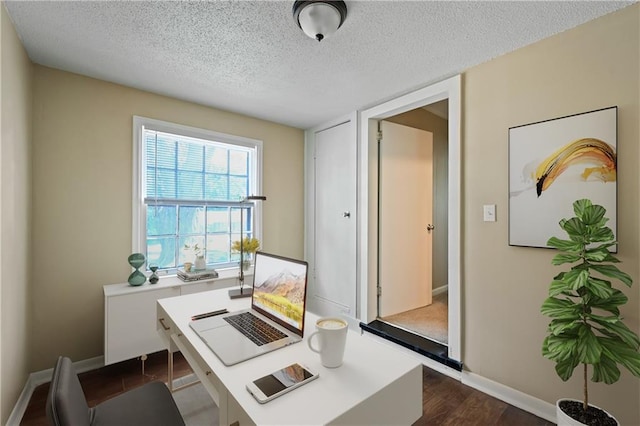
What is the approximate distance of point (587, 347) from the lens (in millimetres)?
1436

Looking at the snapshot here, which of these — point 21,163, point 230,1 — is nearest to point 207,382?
point 230,1

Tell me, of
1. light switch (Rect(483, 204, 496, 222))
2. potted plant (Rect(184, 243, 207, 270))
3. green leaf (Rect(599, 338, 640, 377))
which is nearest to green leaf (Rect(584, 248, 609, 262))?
green leaf (Rect(599, 338, 640, 377))

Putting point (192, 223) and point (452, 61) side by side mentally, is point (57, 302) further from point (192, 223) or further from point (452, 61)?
point (452, 61)

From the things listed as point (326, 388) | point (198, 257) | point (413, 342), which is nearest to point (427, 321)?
point (413, 342)

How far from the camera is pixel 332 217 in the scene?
363 centimetres

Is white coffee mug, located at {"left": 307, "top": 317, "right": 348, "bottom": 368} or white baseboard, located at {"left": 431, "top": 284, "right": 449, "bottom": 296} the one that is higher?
white coffee mug, located at {"left": 307, "top": 317, "right": 348, "bottom": 368}

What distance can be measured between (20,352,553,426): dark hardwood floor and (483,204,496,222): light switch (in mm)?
1300

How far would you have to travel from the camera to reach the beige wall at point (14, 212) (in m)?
1.60

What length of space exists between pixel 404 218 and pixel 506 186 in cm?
140

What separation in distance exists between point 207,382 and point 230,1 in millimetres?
1836

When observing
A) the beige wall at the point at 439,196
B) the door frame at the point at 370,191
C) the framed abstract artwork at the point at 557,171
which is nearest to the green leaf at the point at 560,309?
the framed abstract artwork at the point at 557,171

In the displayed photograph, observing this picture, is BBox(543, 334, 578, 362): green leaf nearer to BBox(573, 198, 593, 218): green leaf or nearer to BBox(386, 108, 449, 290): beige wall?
BBox(573, 198, 593, 218): green leaf

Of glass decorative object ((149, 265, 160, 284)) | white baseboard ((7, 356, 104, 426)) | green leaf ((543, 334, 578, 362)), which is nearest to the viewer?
green leaf ((543, 334, 578, 362))

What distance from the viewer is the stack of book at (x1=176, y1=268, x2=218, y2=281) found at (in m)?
2.72
